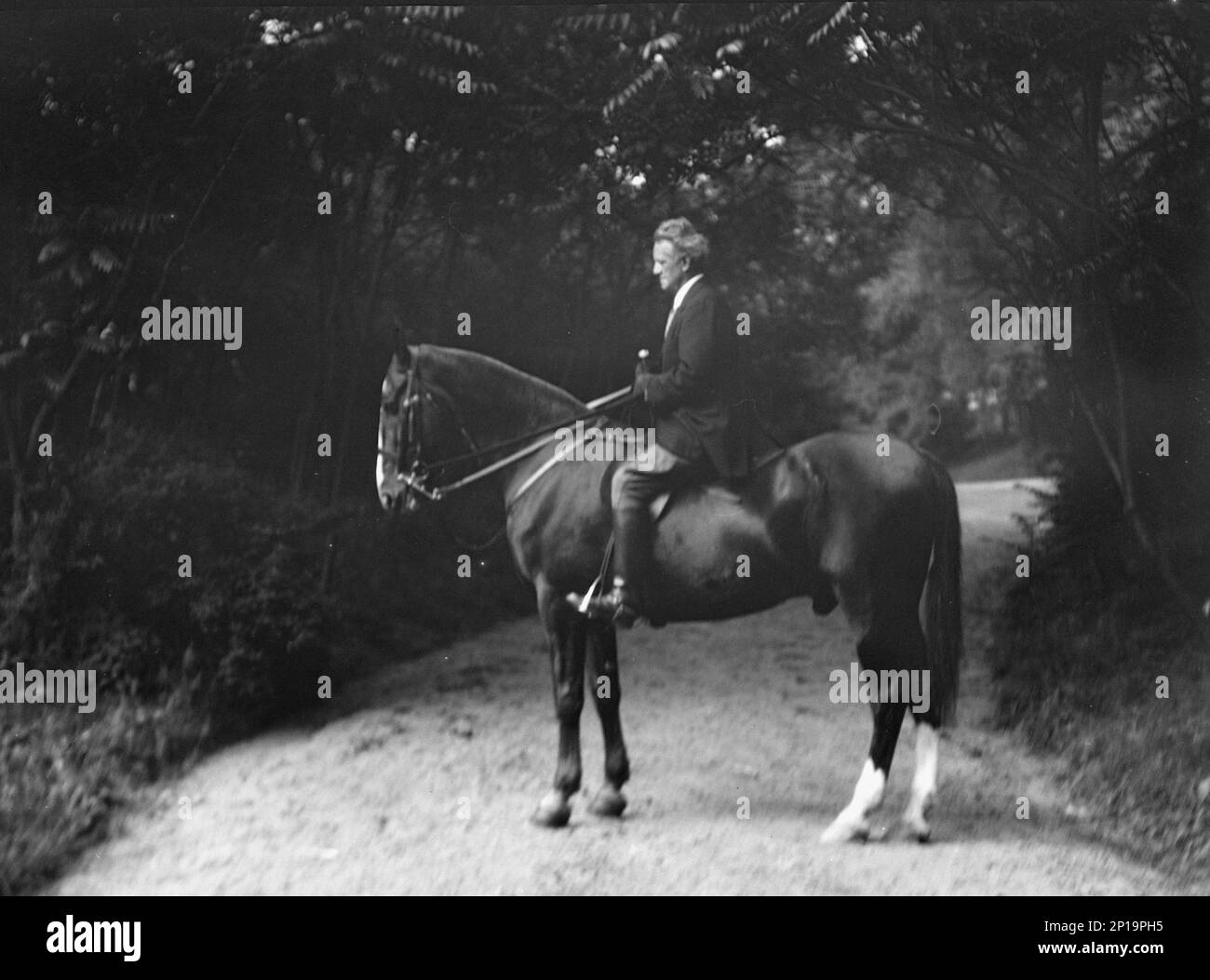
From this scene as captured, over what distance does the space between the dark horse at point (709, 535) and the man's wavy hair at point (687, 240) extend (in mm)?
861

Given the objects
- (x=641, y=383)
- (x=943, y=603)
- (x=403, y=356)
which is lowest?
(x=943, y=603)

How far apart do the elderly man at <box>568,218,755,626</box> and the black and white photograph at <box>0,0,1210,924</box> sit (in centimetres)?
5

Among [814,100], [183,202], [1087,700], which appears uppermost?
[814,100]

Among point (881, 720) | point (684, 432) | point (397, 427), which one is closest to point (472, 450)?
point (397, 427)

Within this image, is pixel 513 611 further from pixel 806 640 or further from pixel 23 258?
pixel 23 258

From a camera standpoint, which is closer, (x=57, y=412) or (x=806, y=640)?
(x=806, y=640)

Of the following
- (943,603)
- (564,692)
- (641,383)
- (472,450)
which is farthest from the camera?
(472,450)

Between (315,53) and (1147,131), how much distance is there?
4309 mm

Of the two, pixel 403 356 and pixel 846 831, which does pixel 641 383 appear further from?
pixel 846 831

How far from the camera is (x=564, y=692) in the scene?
6355 mm

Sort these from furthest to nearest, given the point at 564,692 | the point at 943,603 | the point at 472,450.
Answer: the point at 472,450 < the point at 564,692 < the point at 943,603

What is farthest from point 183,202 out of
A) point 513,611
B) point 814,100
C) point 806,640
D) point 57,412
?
point 806,640

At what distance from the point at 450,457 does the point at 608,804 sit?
180 centimetres

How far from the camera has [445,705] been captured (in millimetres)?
6859
